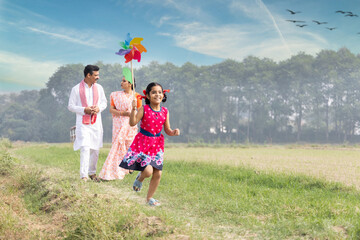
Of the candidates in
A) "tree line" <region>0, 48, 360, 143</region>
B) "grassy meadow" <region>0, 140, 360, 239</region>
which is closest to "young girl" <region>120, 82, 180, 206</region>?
"grassy meadow" <region>0, 140, 360, 239</region>

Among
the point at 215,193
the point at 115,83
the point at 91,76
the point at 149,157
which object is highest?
the point at 115,83

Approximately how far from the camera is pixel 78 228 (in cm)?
415

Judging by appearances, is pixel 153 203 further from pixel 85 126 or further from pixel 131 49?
pixel 85 126

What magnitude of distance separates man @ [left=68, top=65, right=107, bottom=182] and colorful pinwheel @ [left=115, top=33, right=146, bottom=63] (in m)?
2.21

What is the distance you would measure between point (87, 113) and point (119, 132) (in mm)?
857

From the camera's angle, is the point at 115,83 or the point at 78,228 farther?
the point at 115,83

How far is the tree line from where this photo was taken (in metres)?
45.1

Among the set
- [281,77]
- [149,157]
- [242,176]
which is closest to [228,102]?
[281,77]

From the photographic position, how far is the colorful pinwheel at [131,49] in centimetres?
577

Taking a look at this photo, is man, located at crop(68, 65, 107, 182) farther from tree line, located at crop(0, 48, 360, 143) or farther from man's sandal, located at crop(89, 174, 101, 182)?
tree line, located at crop(0, 48, 360, 143)

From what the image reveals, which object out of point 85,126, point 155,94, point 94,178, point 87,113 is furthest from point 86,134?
point 155,94

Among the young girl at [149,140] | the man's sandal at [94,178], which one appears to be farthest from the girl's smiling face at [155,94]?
the man's sandal at [94,178]

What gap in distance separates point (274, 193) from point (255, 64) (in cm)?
4754

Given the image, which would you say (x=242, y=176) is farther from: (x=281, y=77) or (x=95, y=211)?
(x=281, y=77)
